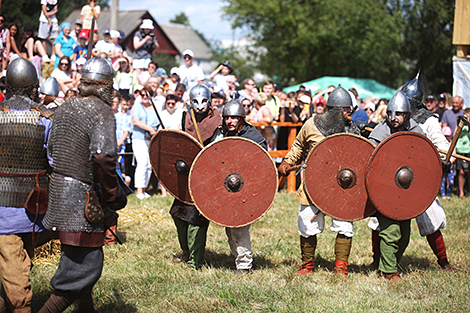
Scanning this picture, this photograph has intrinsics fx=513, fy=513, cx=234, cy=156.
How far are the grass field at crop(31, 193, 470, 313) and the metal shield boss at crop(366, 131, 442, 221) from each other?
0.68 meters

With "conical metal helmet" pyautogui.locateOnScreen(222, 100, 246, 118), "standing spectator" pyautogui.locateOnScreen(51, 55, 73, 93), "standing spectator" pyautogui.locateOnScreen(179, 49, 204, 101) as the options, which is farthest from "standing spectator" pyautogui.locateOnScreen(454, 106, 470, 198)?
"standing spectator" pyautogui.locateOnScreen(51, 55, 73, 93)

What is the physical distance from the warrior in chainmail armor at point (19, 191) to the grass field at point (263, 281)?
2.05ft

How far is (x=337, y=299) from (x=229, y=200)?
1.19 m

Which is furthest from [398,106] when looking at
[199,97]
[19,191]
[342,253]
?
[19,191]

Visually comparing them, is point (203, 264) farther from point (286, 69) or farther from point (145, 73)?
point (286, 69)

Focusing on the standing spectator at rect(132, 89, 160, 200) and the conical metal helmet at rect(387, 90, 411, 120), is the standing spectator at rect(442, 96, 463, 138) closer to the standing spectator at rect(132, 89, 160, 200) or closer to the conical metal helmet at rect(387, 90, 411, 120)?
the standing spectator at rect(132, 89, 160, 200)

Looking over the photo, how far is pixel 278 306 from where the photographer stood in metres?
3.91

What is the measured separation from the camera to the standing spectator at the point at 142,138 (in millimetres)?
8109

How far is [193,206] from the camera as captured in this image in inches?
192

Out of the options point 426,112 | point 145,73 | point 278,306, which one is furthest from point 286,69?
point 278,306

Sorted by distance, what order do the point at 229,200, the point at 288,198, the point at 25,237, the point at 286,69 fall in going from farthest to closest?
the point at 286,69 → the point at 288,198 → the point at 229,200 → the point at 25,237

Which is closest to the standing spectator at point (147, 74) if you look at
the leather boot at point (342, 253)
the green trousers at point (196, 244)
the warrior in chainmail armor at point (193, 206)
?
the warrior in chainmail armor at point (193, 206)

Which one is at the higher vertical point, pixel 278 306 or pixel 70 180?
pixel 70 180

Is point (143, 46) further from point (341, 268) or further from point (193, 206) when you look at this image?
point (341, 268)
